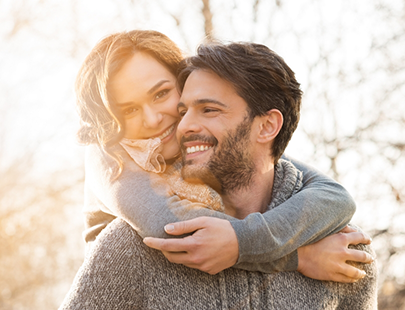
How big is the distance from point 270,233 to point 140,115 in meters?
1.04

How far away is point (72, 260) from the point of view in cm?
699

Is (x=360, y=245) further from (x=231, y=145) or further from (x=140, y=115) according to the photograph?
(x=140, y=115)

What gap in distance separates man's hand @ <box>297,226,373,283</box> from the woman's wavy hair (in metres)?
1.14

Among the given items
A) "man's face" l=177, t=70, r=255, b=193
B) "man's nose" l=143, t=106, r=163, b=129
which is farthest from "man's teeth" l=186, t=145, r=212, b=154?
"man's nose" l=143, t=106, r=163, b=129

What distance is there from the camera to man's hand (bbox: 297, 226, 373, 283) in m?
1.98

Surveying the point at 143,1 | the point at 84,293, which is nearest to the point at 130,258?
the point at 84,293

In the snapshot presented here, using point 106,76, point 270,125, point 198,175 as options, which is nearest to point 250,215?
point 198,175

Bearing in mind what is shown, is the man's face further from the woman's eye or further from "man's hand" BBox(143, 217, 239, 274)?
"man's hand" BBox(143, 217, 239, 274)

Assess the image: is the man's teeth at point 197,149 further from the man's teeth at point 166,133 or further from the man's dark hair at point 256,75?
the man's dark hair at point 256,75

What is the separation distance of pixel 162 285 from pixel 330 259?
2.68ft

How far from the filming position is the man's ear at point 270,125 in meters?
2.38

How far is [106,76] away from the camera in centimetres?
233

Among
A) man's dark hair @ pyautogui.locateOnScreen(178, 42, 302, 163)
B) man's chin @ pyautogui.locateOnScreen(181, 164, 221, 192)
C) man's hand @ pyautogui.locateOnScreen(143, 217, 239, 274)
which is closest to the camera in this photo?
man's hand @ pyautogui.locateOnScreen(143, 217, 239, 274)

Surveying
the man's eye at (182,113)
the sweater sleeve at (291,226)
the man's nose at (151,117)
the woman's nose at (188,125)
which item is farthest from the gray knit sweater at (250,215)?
the man's eye at (182,113)
